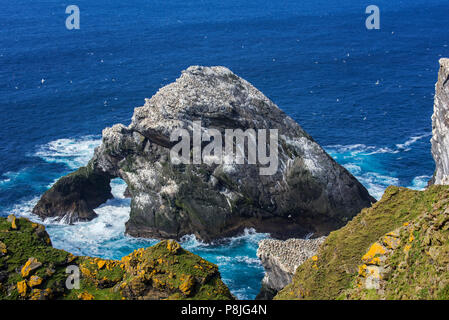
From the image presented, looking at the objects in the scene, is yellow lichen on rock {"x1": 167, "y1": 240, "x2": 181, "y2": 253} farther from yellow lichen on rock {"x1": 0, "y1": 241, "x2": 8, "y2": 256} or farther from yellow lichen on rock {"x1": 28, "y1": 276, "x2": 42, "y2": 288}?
yellow lichen on rock {"x1": 0, "y1": 241, "x2": 8, "y2": 256}

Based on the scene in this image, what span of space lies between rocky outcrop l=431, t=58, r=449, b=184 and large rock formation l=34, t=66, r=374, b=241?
8.81 metres

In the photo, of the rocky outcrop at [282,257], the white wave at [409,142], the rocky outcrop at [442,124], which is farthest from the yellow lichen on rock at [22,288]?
the white wave at [409,142]

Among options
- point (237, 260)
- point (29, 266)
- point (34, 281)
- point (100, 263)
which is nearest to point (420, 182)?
point (237, 260)

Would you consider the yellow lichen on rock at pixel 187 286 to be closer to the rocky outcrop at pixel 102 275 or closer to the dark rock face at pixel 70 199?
the rocky outcrop at pixel 102 275

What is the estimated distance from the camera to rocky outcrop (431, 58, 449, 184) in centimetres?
5281

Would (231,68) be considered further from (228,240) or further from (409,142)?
(228,240)

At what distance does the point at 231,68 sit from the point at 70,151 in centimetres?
4890

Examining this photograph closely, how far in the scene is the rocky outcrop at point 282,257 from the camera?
1633 inches

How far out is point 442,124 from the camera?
53.7 m

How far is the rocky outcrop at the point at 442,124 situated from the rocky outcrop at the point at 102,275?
104 ft

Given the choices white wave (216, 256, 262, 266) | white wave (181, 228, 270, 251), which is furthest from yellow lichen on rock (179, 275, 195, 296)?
white wave (181, 228, 270, 251)
